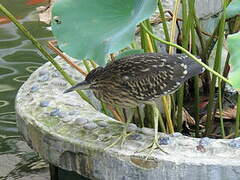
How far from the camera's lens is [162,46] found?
3.29 metres

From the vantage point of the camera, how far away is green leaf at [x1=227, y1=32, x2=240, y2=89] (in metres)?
1.87

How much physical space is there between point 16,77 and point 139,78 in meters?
1.99

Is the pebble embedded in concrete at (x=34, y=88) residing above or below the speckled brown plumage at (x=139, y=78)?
below

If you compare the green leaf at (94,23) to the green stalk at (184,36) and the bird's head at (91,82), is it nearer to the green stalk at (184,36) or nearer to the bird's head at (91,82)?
the bird's head at (91,82)

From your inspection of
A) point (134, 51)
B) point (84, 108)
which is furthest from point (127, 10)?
point (84, 108)

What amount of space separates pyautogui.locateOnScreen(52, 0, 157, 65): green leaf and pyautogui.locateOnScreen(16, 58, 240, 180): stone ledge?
36 cm

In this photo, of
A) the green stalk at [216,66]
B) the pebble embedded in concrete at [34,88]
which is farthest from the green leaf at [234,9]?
the pebble embedded in concrete at [34,88]

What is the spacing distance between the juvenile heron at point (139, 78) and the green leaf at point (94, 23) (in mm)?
240

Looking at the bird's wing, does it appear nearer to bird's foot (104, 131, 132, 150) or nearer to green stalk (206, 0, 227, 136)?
bird's foot (104, 131, 132, 150)

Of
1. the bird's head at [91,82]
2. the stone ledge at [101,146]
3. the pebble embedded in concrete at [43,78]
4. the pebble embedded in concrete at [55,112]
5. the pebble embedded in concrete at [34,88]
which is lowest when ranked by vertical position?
the stone ledge at [101,146]

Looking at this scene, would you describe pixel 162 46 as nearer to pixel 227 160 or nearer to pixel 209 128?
pixel 209 128

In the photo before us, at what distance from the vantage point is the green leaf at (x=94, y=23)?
212cm

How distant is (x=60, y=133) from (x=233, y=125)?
1.07 m

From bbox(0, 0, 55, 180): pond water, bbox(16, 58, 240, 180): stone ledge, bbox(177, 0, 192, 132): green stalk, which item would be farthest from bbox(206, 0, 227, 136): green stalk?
bbox(0, 0, 55, 180): pond water
